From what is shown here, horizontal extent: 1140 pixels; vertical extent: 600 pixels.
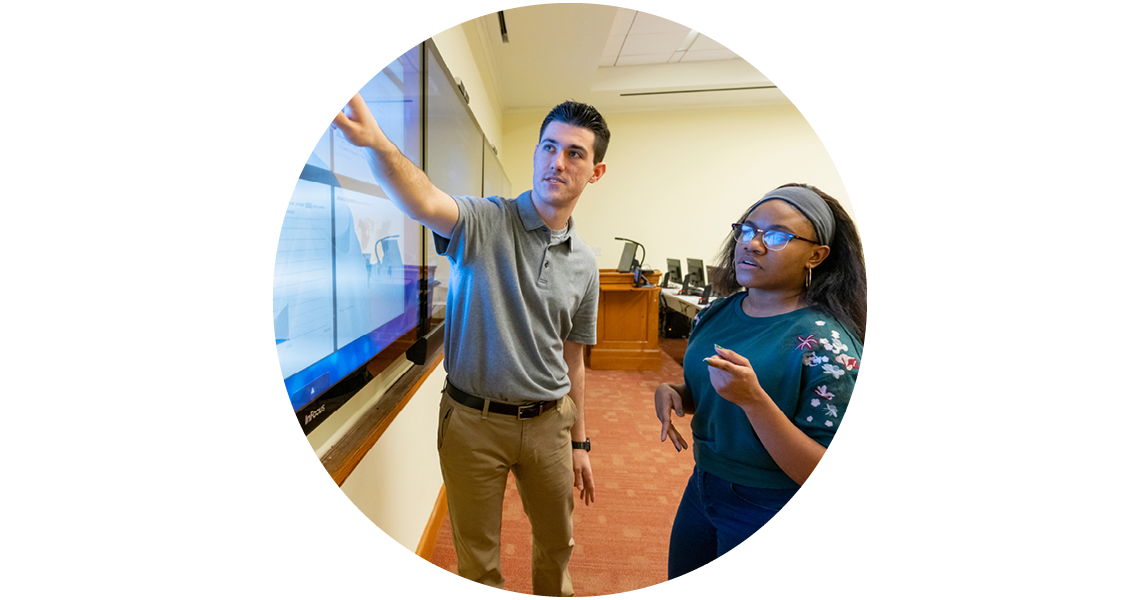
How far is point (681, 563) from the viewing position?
0.75 meters

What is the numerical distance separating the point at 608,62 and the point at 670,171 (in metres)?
0.42

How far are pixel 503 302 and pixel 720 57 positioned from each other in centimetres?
62

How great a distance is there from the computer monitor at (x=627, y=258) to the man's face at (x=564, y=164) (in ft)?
1.37

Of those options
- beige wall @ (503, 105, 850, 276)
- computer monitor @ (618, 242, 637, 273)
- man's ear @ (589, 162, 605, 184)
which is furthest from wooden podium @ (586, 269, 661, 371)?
man's ear @ (589, 162, 605, 184)

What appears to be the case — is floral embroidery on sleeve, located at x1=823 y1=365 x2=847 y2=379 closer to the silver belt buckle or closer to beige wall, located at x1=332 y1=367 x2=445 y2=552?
the silver belt buckle

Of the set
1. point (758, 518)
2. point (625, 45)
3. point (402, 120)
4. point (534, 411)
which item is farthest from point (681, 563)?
point (402, 120)

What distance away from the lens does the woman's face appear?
0.54 meters

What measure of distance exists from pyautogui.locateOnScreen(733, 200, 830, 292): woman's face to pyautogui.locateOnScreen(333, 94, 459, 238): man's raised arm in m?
0.50

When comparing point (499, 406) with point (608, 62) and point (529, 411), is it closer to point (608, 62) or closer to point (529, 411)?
point (529, 411)

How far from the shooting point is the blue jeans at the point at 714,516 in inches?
24.0

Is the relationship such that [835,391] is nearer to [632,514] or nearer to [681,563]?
[681,563]

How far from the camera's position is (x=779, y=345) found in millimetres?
524

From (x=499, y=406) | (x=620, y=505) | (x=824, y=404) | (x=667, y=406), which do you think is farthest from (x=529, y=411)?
(x=824, y=404)

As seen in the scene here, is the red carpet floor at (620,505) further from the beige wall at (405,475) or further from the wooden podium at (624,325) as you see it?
the beige wall at (405,475)
